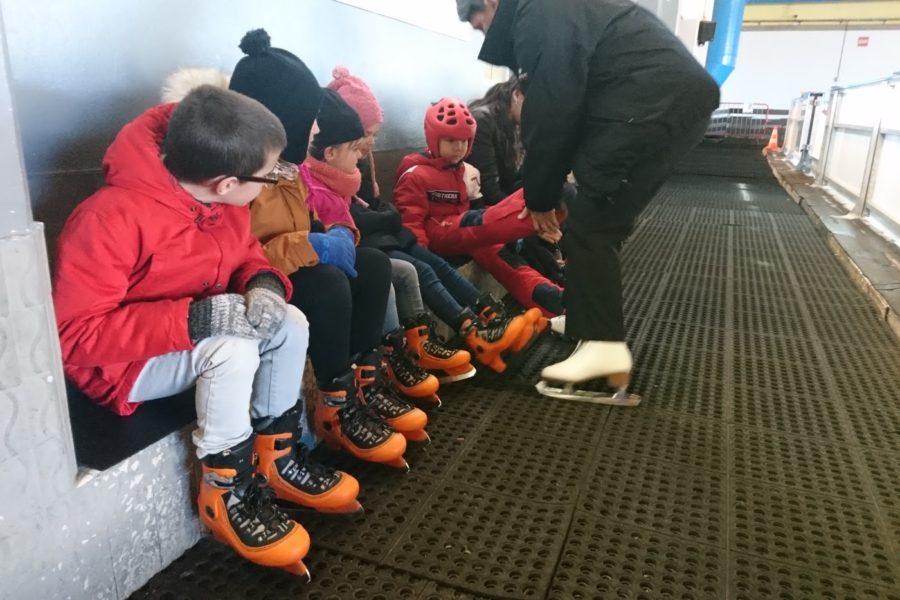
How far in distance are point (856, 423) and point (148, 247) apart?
2108 millimetres

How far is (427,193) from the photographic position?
2.78 metres

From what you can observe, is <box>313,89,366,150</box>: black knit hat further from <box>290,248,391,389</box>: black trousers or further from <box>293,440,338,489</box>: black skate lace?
<box>293,440,338,489</box>: black skate lace

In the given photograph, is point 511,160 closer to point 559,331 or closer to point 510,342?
point 559,331

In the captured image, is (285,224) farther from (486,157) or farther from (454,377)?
(486,157)

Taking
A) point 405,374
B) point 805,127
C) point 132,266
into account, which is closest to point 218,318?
point 132,266

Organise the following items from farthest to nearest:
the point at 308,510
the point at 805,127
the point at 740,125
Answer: the point at 740,125
the point at 805,127
the point at 308,510

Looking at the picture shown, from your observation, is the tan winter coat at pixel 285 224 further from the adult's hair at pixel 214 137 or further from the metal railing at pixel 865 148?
the metal railing at pixel 865 148

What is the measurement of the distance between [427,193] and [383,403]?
3.85 ft

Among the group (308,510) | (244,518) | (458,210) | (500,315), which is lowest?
(308,510)

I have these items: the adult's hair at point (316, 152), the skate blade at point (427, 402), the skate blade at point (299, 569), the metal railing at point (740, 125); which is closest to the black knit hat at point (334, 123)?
the adult's hair at point (316, 152)

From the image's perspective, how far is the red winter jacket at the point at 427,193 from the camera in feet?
8.99

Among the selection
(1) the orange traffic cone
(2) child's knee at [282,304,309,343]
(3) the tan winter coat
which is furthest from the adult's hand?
(1) the orange traffic cone

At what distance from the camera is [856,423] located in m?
2.10

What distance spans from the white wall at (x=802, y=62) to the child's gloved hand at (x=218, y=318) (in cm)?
1880
